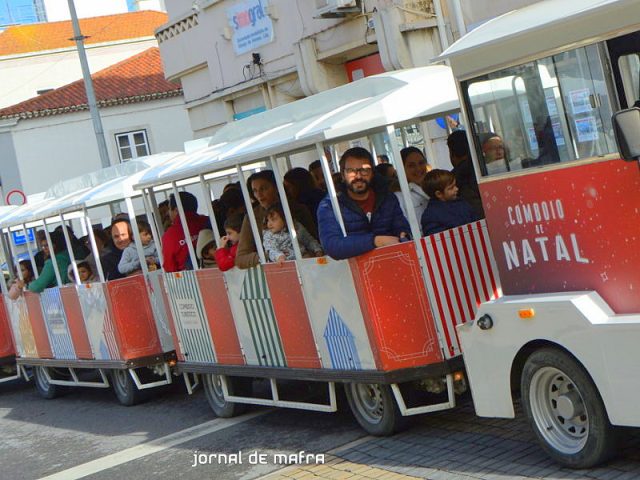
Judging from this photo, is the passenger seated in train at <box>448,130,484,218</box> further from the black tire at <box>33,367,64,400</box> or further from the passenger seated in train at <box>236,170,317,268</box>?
the black tire at <box>33,367,64,400</box>

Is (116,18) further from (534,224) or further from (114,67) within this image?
(534,224)

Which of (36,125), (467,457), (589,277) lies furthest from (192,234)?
(36,125)

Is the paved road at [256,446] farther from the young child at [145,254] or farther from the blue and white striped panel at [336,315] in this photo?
the young child at [145,254]

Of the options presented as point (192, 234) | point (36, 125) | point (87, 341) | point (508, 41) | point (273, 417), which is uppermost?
point (36, 125)

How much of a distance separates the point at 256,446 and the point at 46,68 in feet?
174

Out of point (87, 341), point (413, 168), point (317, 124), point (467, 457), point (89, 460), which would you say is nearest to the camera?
point (467, 457)

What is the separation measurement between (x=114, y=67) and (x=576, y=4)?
4843 centimetres

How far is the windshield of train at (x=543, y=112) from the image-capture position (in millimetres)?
6512

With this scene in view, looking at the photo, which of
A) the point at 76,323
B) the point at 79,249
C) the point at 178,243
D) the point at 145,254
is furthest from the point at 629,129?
the point at 79,249

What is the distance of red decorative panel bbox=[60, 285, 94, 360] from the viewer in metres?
13.8

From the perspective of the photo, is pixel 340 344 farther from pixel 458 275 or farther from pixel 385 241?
pixel 458 275

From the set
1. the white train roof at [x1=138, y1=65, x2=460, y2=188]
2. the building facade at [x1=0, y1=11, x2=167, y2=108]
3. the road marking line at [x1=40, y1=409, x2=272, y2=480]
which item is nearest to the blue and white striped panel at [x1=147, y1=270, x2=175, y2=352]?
the road marking line at [x1=40, y1=409, x2=272, y2=480]

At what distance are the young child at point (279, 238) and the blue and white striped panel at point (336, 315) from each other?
0.27 meters

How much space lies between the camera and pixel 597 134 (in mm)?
6555
